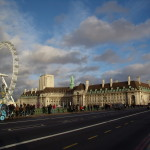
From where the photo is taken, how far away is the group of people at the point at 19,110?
1390 inches

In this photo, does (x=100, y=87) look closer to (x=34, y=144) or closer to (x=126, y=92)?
(x=126, y=92)

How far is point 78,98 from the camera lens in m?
180

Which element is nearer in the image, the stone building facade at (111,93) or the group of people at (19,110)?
the group of people at (19,110)

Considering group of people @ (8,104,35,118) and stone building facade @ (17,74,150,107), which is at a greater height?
stone building facade @ (17,74,150,107)

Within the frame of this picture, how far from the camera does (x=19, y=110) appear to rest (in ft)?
126

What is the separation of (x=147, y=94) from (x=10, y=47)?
119m

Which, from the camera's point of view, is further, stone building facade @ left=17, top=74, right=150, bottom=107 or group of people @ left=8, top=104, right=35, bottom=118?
stone building facade @ left=17, top=74, right=150, bottom=107

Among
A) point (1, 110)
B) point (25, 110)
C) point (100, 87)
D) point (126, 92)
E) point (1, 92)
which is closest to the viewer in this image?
point (1, 110)

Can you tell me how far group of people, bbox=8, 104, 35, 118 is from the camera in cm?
3529

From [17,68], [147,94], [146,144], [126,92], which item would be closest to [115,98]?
[126,92]

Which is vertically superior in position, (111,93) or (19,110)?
(111,93)

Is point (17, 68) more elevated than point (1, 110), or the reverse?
point (17, 68)

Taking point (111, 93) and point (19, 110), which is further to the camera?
point (111, 93)

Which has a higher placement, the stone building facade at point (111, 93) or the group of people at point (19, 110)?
the stone building facade at point (111, 93)
